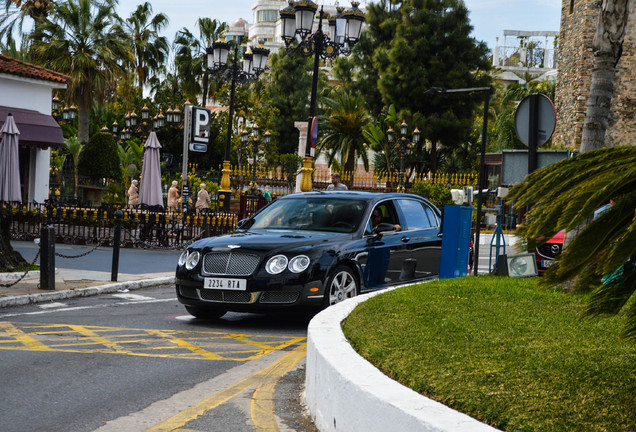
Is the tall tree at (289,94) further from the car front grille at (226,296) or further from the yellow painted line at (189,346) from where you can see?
the yellow painted line at (189,346)

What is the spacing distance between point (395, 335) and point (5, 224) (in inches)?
371

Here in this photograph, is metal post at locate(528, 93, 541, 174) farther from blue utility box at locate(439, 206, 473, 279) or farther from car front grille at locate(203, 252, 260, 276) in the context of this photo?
car front grille at locate(203, 252, 260, 276)

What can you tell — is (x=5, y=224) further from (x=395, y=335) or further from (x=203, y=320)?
(x=395, y=335)

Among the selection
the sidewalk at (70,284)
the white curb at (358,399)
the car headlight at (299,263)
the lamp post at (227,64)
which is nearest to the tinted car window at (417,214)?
the car headlight at (299,263)

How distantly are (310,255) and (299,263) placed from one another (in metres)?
0.17

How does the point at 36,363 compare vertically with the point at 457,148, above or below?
below

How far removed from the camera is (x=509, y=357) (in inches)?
186

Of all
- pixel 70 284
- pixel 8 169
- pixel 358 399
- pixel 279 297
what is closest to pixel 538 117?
pixel 279 297

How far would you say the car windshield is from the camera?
1010cm

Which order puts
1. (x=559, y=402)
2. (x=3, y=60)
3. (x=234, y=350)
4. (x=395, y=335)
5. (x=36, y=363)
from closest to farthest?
(x=559, y=402) < (x=395, y=335) < (x=36, y=363) < (x=234, y=350) < (x=3, y=60)

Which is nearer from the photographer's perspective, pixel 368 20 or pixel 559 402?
pixel 559 402

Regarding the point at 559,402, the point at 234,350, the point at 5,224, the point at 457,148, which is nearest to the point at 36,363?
the point at 234,350

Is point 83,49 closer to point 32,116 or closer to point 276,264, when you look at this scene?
point 32,116

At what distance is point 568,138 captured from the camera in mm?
41312
